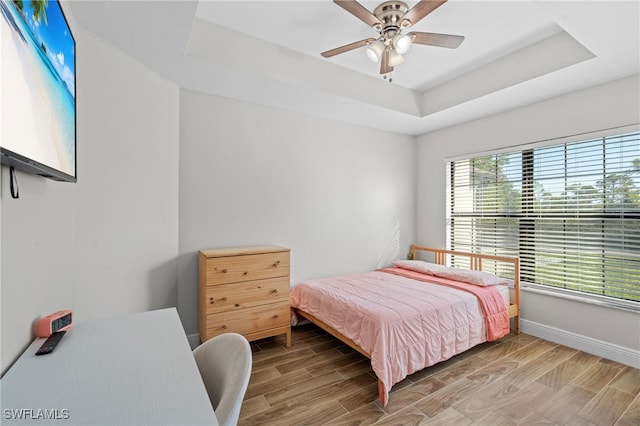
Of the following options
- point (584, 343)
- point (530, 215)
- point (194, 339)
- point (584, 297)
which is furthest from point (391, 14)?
point (584, 343)

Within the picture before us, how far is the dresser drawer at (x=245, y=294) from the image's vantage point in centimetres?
244

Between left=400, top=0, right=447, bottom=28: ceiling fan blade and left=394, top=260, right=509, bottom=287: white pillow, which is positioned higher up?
left=400, top=0, right=447, bottom=28: ceiling fan blade

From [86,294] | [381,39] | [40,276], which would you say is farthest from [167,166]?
[381,39]

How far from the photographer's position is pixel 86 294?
196 centimetres

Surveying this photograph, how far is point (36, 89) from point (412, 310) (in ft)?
7.97

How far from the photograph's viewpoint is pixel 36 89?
3.24 feet

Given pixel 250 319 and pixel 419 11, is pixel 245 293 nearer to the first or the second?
pixel 250 319

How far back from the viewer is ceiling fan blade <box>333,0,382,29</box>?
1.68m

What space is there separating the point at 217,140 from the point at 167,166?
0.58m

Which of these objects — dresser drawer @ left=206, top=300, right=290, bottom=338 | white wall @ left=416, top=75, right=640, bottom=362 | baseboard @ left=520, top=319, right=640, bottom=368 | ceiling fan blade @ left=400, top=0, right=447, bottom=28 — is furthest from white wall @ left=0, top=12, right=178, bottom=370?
baseboard @ left=520, top=319, right=640, bottom=368

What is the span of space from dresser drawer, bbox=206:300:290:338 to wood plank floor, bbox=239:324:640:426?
0.26m

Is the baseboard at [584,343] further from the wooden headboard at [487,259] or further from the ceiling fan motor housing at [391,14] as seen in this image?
the ceiling fan motor housing at [391,14]

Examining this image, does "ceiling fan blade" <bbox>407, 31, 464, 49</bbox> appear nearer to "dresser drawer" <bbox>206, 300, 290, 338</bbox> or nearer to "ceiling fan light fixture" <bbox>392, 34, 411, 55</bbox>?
"ceiling fan light fixture" <bbox>392, 34, 411, 55</bbox>

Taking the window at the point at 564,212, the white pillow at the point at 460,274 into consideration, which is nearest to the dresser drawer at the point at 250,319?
the white pillow at the point at 460,274
